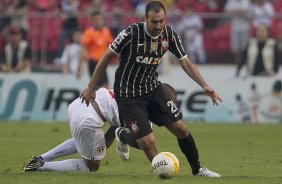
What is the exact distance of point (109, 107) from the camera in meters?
11.6

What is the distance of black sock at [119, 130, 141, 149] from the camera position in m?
11.5

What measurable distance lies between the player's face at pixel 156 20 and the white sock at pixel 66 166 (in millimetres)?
2199

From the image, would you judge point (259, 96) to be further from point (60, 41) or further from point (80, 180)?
point (80, 180)

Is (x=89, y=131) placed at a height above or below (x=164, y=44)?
below

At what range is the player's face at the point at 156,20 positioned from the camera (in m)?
10.6

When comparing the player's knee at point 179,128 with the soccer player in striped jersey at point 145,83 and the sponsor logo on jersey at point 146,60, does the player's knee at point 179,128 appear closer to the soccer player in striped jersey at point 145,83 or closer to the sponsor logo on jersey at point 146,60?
the soccer player in striped jersey at point 145,83

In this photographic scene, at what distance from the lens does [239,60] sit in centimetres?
2359

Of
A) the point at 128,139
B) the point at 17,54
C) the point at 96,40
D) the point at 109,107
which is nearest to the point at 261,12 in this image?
the point at 96,40

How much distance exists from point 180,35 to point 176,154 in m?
9.25

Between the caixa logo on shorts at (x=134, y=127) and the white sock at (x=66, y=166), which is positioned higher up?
the caixa logo on shorts at (x=134, y=127)

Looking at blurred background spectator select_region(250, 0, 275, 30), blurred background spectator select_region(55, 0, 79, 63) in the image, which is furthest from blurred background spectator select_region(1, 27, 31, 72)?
blurred background spectator select_region(250, 0, 275, 30)

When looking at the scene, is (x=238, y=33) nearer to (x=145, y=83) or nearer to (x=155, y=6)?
(x=145, y=83)

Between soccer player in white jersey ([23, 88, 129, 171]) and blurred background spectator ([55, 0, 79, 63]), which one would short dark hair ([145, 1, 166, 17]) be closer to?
soccer player in white jersey ([23, 88, 129, 171])

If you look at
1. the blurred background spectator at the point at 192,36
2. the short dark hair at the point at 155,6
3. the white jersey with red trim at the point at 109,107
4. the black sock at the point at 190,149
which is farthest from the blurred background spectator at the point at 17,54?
the short dark hair at the point at 155,6
